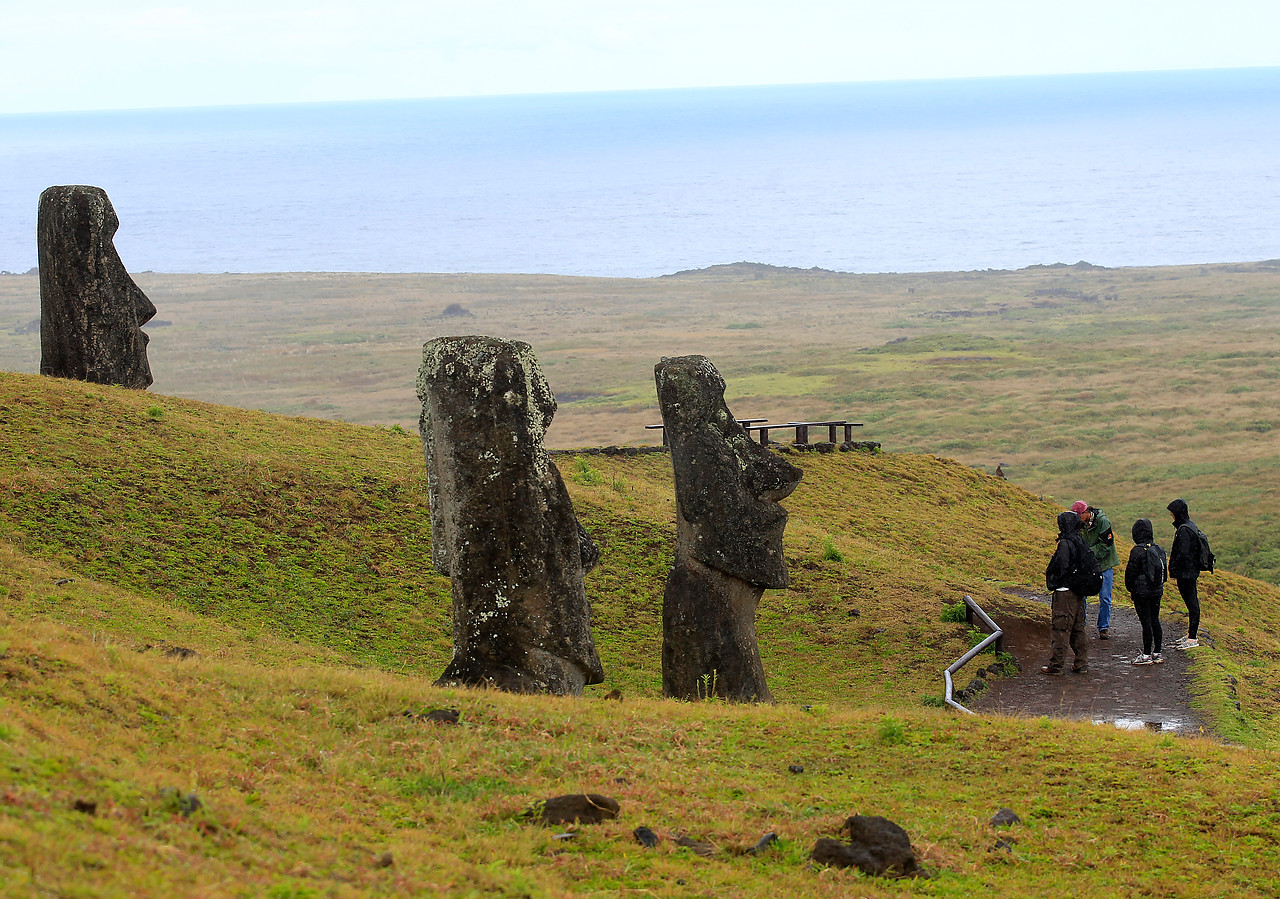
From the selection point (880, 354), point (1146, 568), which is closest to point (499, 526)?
point (1146, 568)

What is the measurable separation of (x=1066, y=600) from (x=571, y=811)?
35.3 feet

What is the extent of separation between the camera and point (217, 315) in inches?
4183

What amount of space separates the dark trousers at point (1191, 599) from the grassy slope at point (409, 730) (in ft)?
1.28

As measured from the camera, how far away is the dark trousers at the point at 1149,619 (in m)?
18.5

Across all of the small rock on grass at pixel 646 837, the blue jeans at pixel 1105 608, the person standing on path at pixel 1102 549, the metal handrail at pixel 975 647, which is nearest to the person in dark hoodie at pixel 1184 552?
the person standing on path at pixel 1102 549

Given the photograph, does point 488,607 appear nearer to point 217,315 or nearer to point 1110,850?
point 1110,850

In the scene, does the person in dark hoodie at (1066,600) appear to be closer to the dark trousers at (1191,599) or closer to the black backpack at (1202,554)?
the dark trousers at (1191,599)

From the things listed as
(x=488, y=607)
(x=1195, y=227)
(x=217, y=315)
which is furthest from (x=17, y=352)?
(x=1195, y=227)

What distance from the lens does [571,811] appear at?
29.5 feet

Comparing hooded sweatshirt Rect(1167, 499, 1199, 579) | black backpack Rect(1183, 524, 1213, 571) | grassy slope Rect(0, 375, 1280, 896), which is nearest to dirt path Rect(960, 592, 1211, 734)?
grassy slope Rect(0, 375, 1280, 896)

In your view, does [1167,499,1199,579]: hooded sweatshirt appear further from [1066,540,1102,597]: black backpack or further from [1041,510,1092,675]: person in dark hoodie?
[1066,540,1102,597]: black backpack

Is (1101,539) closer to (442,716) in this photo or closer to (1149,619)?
(1149,619)

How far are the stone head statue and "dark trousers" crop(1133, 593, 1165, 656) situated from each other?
623cm

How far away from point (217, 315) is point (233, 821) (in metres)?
105
